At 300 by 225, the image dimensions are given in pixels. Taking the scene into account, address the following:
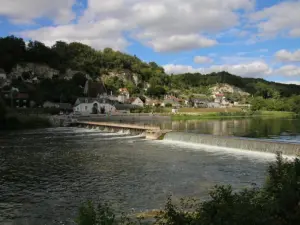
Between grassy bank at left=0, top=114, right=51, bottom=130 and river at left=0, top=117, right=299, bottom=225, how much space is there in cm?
2445

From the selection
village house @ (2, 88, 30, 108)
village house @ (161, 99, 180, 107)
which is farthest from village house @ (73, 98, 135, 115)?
village house @ (161, 99, 180, 107)

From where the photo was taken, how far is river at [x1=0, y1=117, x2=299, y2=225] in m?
15.5

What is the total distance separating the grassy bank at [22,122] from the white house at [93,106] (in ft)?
95.7

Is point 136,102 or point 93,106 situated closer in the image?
point 93,106

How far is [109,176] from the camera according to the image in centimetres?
2138

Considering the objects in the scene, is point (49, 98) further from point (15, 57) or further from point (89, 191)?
point (89, 191)

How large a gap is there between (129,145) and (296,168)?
1023 inches

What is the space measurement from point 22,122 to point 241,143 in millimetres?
43319

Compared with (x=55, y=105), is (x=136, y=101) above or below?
above

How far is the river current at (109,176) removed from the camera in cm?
1548

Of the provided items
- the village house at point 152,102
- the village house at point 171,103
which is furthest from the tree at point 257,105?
the village house at point 152,102

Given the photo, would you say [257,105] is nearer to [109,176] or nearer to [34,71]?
A: [34,71]

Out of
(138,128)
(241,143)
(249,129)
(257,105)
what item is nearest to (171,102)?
(257,105)

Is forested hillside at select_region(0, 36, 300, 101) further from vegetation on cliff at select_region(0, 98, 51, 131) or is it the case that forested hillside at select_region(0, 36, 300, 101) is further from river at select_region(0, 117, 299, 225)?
river at select_region(0, 117, 299, 225)
